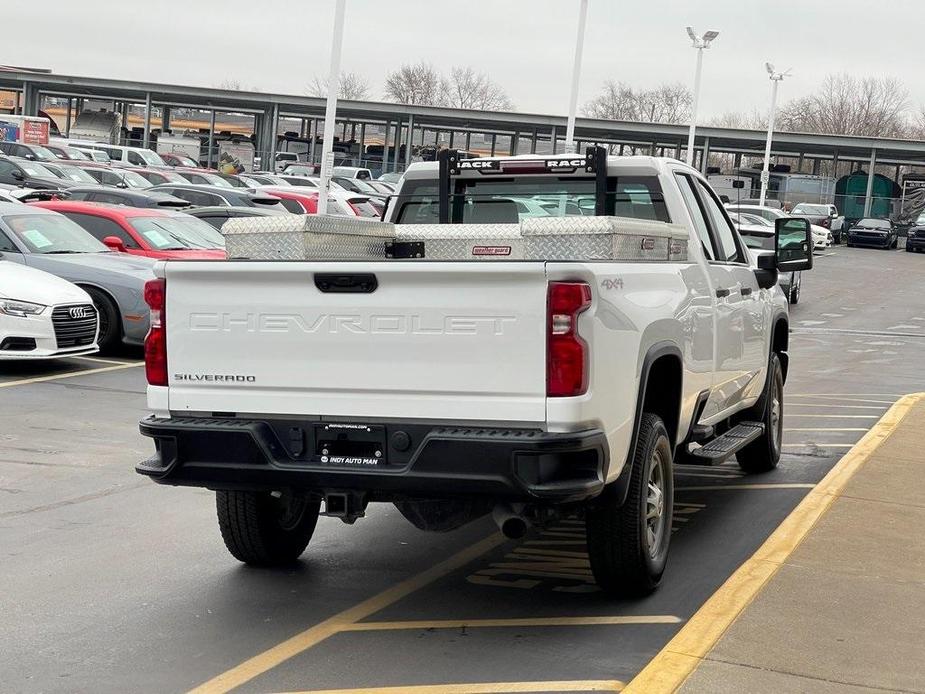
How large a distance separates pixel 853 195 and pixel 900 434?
185 ft

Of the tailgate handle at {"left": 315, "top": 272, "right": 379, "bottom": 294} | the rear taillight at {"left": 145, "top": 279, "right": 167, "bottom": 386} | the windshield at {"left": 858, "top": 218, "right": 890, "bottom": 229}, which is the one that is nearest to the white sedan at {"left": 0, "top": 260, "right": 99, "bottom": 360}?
the rear taillight at {"left": 145, "top": 279, "right": 167, "bottom": 386}

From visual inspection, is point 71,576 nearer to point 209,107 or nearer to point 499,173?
point 499,173

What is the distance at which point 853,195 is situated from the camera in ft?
215

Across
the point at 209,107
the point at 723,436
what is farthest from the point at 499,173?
the point at 209,107

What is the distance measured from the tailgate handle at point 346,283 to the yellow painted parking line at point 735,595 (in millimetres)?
1896

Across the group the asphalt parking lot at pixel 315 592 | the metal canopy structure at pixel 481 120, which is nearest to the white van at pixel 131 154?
the metal canopy structure at pixel 481 120

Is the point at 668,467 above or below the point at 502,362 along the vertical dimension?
below

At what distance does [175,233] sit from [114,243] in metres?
1.46

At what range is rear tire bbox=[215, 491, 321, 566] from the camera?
21.9 feet

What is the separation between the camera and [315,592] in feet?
21.3

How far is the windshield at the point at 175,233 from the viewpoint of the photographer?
677 inches

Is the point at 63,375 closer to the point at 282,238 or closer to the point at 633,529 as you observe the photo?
the point at 282,238

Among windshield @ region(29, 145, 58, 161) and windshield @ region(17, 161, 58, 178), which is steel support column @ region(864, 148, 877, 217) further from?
windshield @ region(17, 161, 58, 178)

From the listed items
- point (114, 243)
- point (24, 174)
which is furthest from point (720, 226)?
point (24, 174)
